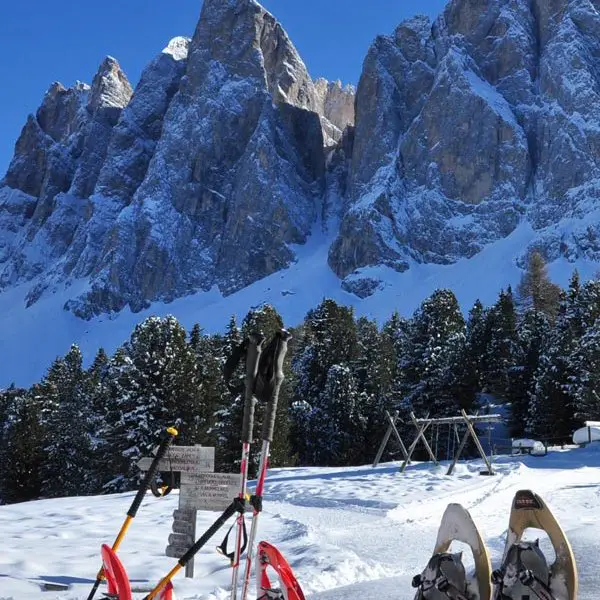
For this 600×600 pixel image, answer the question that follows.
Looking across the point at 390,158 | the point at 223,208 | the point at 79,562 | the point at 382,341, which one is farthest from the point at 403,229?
the point at 79,562

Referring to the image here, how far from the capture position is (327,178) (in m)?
179

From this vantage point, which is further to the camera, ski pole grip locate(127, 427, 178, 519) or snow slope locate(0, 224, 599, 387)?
snow slope locate(0, 224, 599, 387)

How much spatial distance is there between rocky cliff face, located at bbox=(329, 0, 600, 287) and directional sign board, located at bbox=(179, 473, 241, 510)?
415 ft

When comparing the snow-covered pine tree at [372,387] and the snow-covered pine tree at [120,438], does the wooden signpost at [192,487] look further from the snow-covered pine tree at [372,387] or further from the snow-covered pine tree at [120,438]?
the snow-covered pine tree at [372,387]

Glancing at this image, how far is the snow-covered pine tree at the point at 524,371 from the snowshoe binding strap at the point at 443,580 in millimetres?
43706

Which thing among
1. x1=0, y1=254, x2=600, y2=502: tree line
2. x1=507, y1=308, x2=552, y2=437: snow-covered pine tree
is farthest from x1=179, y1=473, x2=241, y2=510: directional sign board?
x1=507, y1=308, x2=552, y2=437: snow-covered pine tree

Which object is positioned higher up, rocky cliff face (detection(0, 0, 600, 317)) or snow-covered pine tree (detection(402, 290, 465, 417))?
rocky cliff face (detection(0, 0, 600, 317))

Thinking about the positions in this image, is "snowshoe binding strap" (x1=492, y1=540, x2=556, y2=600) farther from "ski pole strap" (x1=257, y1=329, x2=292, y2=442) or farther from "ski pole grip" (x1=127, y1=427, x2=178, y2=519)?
"ski pole grip" (x1=127, y1=427, x2=178, y2=519)

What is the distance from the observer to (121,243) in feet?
547

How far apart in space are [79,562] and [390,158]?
15277 centimetres

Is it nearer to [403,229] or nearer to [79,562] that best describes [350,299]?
[403,229]

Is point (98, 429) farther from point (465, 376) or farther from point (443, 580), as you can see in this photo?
point (443, 580)

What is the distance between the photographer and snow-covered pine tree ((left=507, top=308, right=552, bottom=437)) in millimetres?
48531

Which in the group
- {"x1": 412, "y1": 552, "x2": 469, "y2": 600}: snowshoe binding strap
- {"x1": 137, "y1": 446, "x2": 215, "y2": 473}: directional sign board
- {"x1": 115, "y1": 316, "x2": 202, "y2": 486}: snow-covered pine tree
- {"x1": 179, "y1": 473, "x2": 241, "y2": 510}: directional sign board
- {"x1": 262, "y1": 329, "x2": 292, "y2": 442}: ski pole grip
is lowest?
{"x1": 412, "y1": 552, "x2": 469, "y2": 600}: snowshoe binding strap
